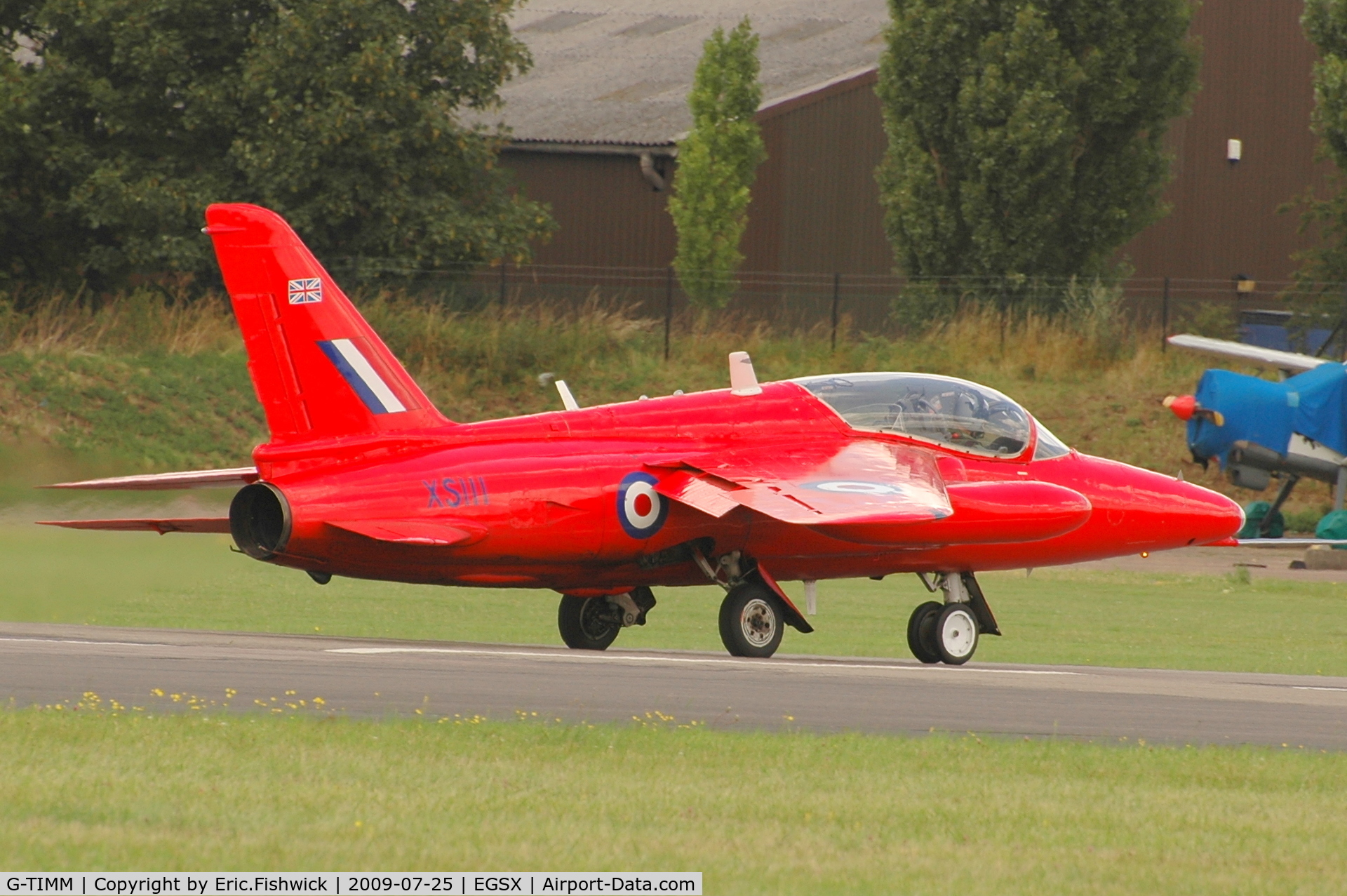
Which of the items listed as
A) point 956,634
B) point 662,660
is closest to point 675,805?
point 662,660

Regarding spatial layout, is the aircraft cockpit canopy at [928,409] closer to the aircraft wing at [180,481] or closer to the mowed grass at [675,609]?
the mowed grass at [675,609]

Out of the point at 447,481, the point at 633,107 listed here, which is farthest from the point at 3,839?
the point at 633,107

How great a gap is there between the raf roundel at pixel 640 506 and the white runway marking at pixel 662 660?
113cm

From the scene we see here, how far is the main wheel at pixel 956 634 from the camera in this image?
698 inches

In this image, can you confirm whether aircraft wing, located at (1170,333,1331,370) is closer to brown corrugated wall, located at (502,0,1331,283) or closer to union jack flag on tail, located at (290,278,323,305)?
brown corrugated wall, located at (502,0,1331,283)

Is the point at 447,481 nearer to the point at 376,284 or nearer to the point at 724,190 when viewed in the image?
the point at 376,284

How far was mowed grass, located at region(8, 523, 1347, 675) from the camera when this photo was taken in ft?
54.5

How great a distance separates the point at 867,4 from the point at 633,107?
42.1ft

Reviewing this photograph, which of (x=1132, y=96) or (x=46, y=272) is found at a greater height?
(x=1132, y=96)

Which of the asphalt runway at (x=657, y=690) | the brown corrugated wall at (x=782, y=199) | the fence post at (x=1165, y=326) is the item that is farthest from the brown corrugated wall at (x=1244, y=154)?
the asphalt runway at (x=657, y=690)

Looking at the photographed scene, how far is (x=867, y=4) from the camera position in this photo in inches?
2603

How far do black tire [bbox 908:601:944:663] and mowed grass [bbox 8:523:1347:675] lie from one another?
1419 millimetres

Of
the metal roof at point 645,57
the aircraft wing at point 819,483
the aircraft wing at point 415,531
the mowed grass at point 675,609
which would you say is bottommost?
the mowed grass at point 675,609

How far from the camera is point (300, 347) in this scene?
16.2 metres
